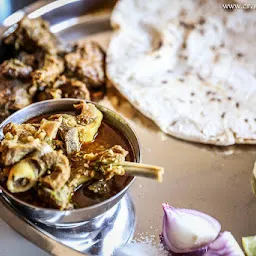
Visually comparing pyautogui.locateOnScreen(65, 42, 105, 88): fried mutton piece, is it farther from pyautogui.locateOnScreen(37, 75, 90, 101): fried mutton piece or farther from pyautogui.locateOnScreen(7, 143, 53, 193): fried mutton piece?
pyautogui.locateOnScreen(7, 143, 53, 193): fried mutton piece

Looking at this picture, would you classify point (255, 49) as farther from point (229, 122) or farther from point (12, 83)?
point (12, 83)

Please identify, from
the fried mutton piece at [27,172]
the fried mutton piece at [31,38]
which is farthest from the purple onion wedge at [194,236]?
the fried mutton piece at [31,38]

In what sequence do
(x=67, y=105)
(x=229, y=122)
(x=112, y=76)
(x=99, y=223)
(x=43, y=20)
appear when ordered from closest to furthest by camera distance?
1. (x=99, y=223)
2. (x=67, y=105)
3. (x=229, y=122)
4. (x=112, y=76)
5. (x=43, y=20)

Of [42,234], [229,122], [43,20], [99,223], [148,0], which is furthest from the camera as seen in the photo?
[148,0]

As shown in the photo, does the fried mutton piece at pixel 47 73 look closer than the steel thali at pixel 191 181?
No

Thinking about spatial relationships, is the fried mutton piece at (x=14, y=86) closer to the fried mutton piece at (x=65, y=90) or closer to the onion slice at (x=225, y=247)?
the fried mutton piece at (x=65, y=90)

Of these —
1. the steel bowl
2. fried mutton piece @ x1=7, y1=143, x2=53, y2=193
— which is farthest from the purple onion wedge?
fried mutton piece @ x1=7, y1=143, x2=53, y2=193

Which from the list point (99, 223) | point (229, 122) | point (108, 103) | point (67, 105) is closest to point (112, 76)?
point (108, 103)

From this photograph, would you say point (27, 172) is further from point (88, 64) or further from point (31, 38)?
point (31, 38)
